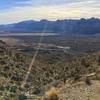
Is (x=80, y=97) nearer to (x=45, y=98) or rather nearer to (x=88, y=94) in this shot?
(x=88, y=94)

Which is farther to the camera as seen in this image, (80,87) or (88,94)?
(80,87)

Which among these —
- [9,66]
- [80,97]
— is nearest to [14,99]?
[80,97]

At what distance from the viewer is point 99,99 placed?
632 inches

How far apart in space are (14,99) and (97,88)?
16.3ft

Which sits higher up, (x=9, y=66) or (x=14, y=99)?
(x=14, y=99)

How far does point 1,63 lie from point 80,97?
73.0ft

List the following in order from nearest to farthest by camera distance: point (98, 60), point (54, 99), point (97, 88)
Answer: point (54, 99) → point (97, 88) → point (98, 60)

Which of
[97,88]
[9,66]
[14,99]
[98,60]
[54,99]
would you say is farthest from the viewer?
[9,66]

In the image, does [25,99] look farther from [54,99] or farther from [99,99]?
[99,99]

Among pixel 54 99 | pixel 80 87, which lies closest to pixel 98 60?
pixel 80 87

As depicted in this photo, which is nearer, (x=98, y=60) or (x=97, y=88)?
(x=97, y=88)

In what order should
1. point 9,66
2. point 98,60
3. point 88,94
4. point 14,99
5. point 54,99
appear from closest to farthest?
point 54,99, point 14,99, point 88,94, point 98,60, point 9,66

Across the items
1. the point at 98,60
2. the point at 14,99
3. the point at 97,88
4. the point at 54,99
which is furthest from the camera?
the point at 98,60

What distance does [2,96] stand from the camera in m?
15.4
